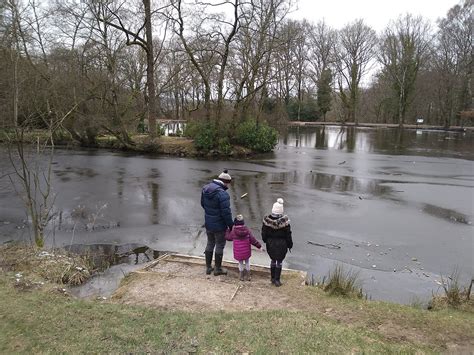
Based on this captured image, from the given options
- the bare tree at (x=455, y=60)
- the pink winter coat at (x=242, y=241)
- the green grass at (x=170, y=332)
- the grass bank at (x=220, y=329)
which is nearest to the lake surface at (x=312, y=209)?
the pink winter coat at (x=242, y=241)

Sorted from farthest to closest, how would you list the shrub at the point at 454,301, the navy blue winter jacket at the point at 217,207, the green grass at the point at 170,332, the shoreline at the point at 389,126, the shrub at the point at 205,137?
the shoreline at the point at 389,126
the shrub at the point at 205,137
the navy blue winter jacket at the point at 217,207
the shrub at the point at 454,301
the green grass at the point at 170,332

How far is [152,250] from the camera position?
29.9 ft

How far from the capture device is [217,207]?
6871 millimetres

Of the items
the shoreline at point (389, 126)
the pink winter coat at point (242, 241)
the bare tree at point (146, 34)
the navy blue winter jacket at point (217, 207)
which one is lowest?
the pink winter coat at point (242, 241)

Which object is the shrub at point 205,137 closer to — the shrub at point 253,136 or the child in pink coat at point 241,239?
the shrub at point 253,136

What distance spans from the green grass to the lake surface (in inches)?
104

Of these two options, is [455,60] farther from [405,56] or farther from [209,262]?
[209,262]

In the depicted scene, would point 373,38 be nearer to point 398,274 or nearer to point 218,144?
point 218,144

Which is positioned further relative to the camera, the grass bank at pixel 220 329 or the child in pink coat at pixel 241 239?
the child in pink coat at pixel 241 239

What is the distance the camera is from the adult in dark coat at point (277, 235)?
6.50 m

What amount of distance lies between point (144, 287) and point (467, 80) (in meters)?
53.5

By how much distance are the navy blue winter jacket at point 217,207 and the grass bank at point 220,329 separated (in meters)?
1.86

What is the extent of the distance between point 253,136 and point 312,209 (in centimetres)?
1419

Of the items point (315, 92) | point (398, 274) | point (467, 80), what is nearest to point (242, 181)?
point (398, 274)
